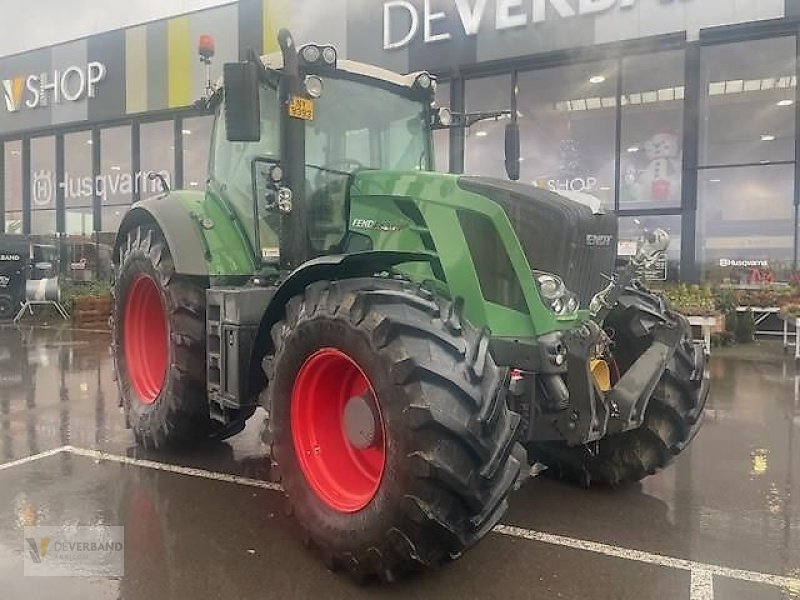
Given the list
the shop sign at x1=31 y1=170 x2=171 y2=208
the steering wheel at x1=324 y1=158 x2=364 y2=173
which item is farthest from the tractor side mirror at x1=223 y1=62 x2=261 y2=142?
the shop sign at x1=31 y1=170 x2=171 y2=208

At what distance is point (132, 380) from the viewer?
585 centimetres

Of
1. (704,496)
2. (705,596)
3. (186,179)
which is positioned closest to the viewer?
(705,596)

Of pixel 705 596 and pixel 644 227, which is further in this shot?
pixel 644 227

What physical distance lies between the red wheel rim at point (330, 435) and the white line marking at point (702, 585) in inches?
60.8

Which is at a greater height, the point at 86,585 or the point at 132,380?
the point at 132,380

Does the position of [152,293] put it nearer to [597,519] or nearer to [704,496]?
[597,519]

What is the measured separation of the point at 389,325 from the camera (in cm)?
321

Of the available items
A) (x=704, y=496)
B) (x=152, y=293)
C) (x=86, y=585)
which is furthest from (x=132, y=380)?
(x=704, y=496)

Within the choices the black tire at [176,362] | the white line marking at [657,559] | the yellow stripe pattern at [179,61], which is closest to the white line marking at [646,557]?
the white line marking at [657,559]

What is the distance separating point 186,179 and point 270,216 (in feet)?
47.4

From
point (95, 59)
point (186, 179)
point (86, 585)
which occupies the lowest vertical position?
point (86, 585)

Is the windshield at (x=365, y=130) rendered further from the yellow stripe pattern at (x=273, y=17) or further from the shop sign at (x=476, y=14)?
the yellow stripe pattern at (x=273, y=17)

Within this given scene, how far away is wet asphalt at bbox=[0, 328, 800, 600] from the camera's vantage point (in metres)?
3.34

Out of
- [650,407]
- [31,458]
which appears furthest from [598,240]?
[31,458]
